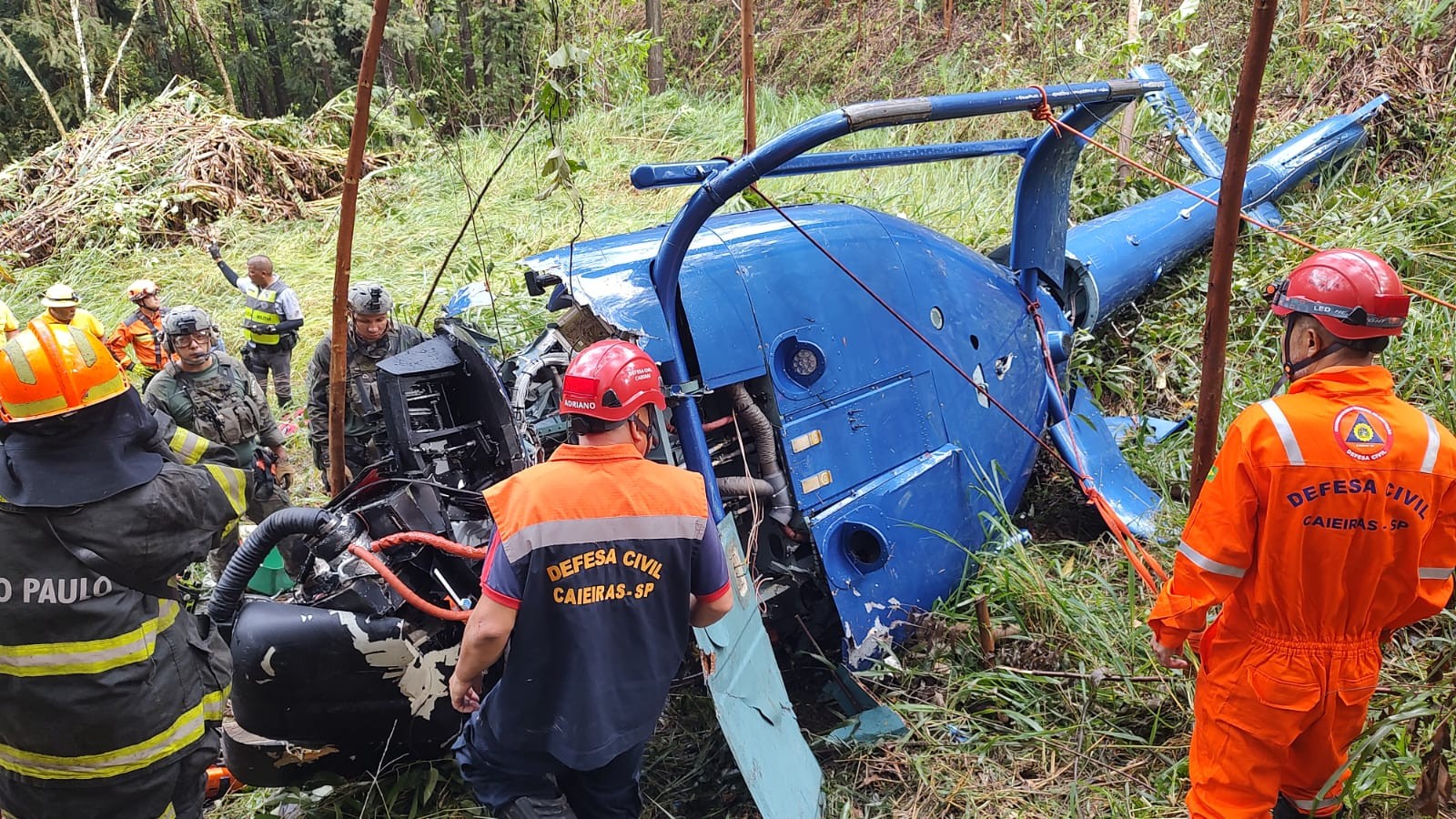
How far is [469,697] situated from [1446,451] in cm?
234

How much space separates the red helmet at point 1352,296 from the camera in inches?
77.9

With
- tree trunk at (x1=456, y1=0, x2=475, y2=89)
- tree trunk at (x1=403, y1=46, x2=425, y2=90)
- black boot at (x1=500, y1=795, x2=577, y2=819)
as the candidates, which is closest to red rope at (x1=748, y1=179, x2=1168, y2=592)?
black boot at (x1=500, y1=795, x2=577, y2=819)

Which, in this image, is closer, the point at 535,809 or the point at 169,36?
the point at 535,809

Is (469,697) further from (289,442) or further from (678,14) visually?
(678,14)

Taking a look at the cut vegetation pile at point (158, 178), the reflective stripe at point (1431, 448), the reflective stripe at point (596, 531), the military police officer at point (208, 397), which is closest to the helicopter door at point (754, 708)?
the reflective stripe at point (596, 531)

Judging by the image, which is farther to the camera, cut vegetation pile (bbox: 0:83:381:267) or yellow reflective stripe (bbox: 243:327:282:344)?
cut vegetation pile (bbox: 0:83:381:267)

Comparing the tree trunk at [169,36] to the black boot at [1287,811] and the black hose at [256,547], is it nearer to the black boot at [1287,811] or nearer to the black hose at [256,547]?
the black hose at [256,547]

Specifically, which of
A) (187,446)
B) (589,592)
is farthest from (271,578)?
(589,592)

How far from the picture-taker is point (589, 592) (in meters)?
2.02

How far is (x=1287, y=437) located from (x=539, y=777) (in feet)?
6.35

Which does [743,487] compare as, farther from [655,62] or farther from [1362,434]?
[655,62]

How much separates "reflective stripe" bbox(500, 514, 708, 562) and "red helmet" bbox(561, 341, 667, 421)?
0.77 feet

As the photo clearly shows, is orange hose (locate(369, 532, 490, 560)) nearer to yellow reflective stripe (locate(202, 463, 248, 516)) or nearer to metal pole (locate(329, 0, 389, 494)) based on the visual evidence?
yellow reflective stripe (locate(202, 463, 248, 516))

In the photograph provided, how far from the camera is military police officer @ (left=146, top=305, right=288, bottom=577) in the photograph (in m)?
4.54
